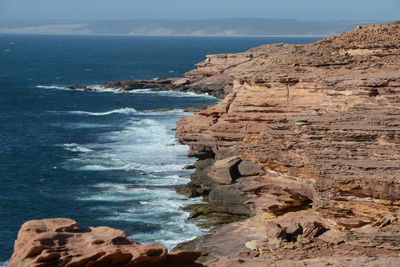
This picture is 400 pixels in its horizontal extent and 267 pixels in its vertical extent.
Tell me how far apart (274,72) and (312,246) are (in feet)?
52.1

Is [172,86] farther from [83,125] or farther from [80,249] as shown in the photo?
[80,249]

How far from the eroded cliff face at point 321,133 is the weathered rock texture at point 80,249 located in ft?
26.5

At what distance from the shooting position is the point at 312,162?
87.3 feet

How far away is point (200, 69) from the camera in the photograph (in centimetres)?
11162

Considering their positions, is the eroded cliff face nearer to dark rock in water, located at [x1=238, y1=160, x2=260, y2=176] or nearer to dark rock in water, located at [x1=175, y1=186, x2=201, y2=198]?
dark rock in water, located at [x1=238, y1=160, x2=260, y2=176]

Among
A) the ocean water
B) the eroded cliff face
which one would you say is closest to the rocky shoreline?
the eroded cliff face

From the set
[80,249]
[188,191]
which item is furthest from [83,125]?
[80,249]

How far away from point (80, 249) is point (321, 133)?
13.2 meters

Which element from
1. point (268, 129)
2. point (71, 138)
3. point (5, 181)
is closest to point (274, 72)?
point (268, 129)

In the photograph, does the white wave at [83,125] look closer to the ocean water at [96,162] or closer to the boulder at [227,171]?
the ocean water at [96,162]

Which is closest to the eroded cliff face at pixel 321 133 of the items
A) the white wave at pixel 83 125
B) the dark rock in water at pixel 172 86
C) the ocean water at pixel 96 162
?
the ocean water at pixel 96 162

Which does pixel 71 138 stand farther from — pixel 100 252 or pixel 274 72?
pixel 100 252

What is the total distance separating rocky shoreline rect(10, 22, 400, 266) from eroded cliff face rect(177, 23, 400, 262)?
52 millimetres

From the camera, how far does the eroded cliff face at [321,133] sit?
25094mm
